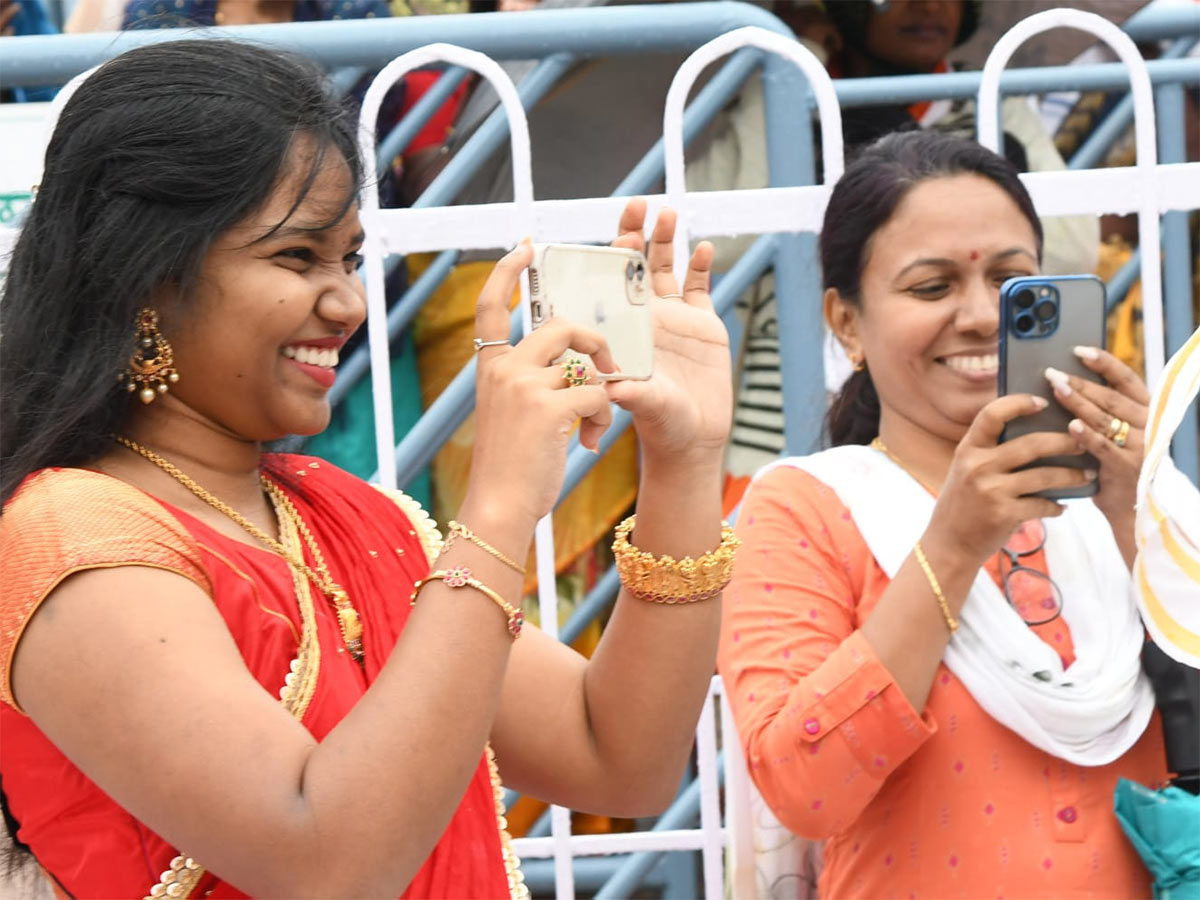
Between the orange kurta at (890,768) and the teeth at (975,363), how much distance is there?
0.32 m

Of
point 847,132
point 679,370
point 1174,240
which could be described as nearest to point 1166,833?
point 679,370

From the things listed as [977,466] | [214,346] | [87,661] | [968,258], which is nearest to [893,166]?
[968,258]

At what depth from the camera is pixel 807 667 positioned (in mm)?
2062

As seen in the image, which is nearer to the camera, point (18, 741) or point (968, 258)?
point (18, 741)

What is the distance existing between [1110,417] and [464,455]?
163 centimetres

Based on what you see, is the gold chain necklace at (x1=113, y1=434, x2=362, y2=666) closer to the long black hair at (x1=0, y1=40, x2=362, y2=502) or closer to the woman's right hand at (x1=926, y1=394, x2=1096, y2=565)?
the long black hair at (x1=0, y1=40, x2=362, y2=502)

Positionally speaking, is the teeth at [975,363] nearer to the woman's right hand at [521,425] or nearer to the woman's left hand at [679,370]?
the woman's left hand at [679,370]

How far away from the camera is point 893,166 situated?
233cm

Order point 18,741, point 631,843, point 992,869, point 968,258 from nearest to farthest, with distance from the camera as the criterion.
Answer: point 18,741 < point 992,869 < point 968,258 < point 631,843

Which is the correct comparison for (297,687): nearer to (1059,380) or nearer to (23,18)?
(1059,380)

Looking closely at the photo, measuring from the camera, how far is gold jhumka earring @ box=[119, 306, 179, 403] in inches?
62.3

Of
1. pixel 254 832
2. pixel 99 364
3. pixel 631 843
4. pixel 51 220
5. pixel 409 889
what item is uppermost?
→ pixel 51 220

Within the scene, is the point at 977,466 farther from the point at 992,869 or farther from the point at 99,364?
the point at 99,364

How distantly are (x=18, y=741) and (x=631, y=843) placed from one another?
4.00 feet
